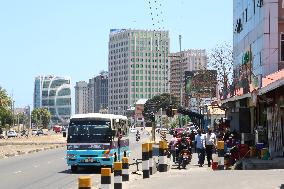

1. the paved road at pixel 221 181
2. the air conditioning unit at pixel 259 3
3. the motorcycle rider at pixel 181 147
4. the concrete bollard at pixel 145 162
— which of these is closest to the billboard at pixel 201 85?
the air conditioning unit at pixel 259 3

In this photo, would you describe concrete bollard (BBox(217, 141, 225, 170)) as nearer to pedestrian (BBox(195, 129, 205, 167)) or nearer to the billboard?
pedestrian (BBox(195, 129, 205, 167))

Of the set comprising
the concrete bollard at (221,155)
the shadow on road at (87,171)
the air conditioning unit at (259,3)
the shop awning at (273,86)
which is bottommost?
the shadow on road at (87,171)

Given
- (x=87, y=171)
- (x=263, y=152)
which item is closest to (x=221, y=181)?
(x=263, y=152)

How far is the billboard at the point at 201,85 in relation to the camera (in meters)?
77.5

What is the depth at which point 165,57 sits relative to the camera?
594 ft

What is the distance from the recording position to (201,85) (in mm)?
82000

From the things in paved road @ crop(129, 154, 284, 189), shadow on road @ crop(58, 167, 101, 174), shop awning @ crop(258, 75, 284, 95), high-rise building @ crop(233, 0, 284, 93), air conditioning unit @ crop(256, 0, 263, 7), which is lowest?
shadow on road @ crop(58, 167, 101, 174)

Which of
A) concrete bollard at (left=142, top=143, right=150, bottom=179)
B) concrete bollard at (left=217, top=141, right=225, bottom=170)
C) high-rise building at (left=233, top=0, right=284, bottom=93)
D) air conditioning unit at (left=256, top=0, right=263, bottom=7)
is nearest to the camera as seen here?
concrete bollard at (left=142, top=143, right=150, bottom=179)

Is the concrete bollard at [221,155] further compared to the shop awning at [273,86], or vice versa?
the concrete bollard at [221,155]

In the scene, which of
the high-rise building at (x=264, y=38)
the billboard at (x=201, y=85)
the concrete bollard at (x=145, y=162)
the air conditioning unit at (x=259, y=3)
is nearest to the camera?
the concrete bollard at (x=145, y=162)

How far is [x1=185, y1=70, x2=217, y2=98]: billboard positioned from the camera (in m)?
77.5

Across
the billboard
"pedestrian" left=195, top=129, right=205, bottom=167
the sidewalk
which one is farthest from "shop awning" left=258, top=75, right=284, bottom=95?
the billboard

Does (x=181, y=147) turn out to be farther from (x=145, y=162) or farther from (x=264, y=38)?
(x=264, y=38)

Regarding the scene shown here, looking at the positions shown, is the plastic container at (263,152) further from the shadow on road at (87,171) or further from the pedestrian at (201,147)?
the shadow on road at (87,171)
